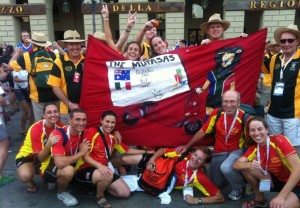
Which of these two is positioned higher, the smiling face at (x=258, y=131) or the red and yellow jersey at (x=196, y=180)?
the smiling face at (x=258, y=131)

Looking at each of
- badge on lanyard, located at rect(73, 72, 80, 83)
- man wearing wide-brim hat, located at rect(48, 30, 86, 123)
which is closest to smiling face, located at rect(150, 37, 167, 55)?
man wearing wide-brim hat, located at rect(48, 30, 86, 123)

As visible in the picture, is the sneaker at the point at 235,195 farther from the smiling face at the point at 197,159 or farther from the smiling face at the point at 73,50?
the smiling face at the point at 73,50

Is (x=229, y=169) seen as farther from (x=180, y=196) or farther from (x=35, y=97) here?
(x=35, y=97)

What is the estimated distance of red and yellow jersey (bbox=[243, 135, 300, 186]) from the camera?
293 centimetres

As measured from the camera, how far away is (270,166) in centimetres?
313

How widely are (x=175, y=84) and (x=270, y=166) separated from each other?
1.66m

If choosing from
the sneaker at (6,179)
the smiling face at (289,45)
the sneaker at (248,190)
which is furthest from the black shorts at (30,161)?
the smiling face at (289,45)

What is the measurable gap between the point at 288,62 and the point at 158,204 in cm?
243

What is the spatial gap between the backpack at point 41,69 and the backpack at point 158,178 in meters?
2.22

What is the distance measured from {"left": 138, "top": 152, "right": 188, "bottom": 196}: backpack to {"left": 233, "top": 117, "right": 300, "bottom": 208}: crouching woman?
33.6 inches

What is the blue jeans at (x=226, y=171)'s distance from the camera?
3.46 metres

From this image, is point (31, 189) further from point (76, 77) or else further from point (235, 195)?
point (235, 195)

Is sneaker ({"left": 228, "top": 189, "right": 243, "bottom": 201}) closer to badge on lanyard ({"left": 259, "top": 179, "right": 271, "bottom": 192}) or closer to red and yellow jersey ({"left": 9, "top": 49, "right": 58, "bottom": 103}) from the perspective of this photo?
badge on lanyard ({"left": 259, "top": 179, "right": 271, "bottom": 192})

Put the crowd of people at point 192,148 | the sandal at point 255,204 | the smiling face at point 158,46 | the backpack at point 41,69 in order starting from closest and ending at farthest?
the crowd of people at point 192,148, the sandal at point 255,204, the smiling face at point 158,46, the backpack at point 41,69
